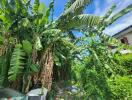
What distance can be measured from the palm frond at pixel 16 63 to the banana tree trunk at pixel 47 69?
2.55 ft

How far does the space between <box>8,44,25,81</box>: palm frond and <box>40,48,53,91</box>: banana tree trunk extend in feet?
2.55

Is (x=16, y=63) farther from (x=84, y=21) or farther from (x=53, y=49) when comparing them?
(x=84, y=21)

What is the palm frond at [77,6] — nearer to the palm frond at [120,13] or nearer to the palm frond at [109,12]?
the palm frond at [109,12]

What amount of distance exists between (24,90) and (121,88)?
357cm

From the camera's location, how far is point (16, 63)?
10234 millimetres

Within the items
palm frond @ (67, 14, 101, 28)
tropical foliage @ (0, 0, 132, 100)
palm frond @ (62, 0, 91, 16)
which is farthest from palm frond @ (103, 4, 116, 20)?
palm frond @ (62, 0, 91, 16)

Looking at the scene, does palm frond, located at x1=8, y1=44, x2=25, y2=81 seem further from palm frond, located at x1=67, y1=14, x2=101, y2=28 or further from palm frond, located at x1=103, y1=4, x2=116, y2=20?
palm frond, located at x1=103, y1=4, x2=116, y2=20

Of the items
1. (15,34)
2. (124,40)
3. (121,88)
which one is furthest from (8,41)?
(124,40)

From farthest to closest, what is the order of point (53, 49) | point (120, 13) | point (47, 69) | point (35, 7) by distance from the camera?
point (120, 13), point (35, 7), point (53, 49), point (47, 69)

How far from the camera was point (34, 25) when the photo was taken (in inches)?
454

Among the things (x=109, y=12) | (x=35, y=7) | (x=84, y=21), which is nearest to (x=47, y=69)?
(x=84, y=21)

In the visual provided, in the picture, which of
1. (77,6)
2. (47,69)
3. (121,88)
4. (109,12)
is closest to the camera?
(47,69)

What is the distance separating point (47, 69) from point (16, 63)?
3.81 ft

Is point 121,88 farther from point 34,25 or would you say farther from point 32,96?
point 34,25
